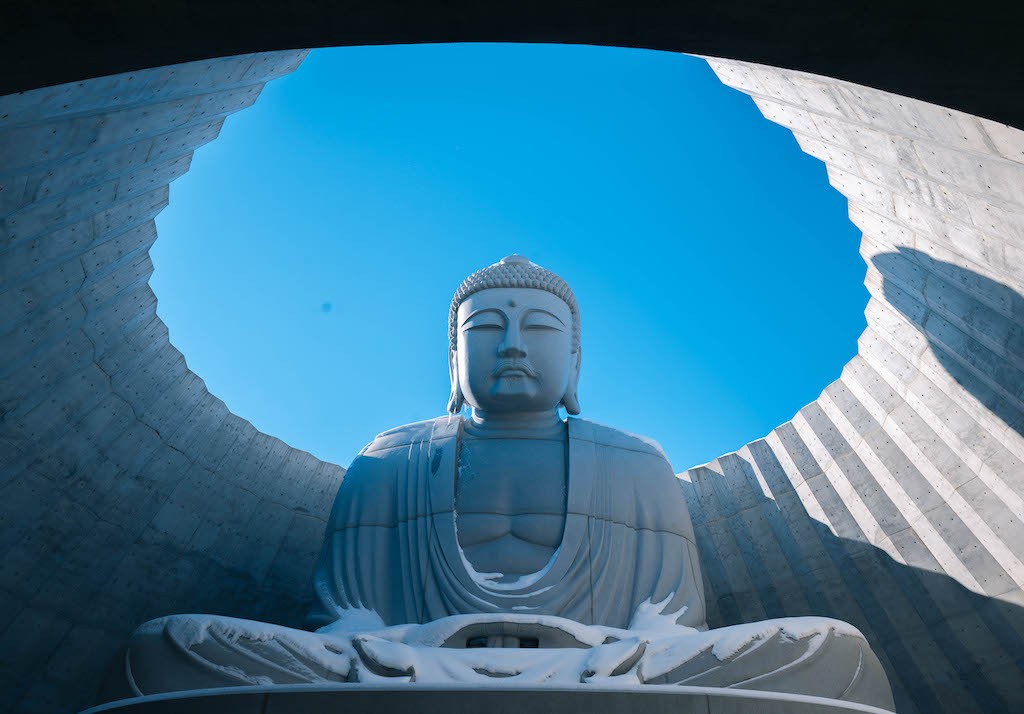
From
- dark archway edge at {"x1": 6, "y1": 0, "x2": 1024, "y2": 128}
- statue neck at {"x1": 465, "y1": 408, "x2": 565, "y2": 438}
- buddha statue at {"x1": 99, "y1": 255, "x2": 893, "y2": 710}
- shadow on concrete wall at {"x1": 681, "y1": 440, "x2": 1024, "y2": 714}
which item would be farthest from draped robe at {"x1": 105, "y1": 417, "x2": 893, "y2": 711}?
dark archway edge at {"x1": 6, "y1": 0, "x2": 1024, "y2": 128}

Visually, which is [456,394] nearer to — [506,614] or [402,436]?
[402,436]

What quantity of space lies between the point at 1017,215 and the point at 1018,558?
7.08 feet

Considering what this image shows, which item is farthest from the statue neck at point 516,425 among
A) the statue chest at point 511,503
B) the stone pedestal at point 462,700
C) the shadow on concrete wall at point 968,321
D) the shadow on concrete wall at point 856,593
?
the stone pedestal at point 462,700

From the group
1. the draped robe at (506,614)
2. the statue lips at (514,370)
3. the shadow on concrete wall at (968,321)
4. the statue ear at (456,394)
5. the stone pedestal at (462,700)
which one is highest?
the statue ear at (456,394)

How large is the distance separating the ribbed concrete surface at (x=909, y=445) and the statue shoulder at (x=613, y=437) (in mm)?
1142

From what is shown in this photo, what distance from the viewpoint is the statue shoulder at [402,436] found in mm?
5773

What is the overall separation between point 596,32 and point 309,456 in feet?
16.0

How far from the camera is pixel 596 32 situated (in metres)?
2.64

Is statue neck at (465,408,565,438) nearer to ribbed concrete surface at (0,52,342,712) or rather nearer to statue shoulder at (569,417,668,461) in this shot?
statue shoulder at (569,417,668,461)

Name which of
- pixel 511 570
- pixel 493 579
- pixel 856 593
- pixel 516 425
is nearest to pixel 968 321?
pixel 856 593

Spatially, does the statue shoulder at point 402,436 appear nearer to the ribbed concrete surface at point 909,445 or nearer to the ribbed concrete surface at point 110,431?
the ribbed concrete surface at point 110,431

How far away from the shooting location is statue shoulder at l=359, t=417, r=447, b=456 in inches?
227

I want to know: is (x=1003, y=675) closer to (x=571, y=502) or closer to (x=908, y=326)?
(x=908, y=326)

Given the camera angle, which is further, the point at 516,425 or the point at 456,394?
the point at 456,394
